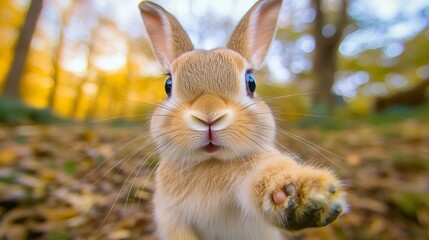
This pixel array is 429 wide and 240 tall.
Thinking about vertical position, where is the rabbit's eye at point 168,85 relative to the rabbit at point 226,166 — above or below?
above

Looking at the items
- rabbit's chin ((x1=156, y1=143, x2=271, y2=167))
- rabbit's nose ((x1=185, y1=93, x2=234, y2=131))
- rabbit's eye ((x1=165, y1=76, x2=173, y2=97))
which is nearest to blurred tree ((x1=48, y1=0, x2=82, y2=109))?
rabbit's eye ((x1=165, y1=76, x2=173, y2=97))

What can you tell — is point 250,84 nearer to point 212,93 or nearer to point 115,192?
point 212,93

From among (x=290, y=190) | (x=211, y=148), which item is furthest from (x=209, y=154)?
(x=290, y=190)

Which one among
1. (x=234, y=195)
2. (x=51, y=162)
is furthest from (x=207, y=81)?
(x=51, y=162)

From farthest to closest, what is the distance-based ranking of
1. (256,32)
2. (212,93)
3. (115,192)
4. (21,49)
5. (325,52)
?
(325,52) → (21,49) → (115,192) → (256,32) → (212,93)

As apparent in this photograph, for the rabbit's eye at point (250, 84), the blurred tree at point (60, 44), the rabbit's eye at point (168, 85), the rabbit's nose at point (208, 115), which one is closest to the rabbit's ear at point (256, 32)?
the rabbit's eye at point (250, 84)

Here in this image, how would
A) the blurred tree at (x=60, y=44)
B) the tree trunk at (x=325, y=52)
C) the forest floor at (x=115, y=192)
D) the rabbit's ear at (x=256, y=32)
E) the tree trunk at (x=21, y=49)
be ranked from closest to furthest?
the rabbit's ear at (x=256, y=32) < the forest floor at (x=115, y=192) < the tree trunk at (x=21, y=49) < the tree trunk at (x=325, y=52) < the blurred tree at (x=60, y=44)

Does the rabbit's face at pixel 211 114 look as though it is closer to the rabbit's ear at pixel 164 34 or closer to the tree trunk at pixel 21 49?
the rabbit's ear at pixel 164 34

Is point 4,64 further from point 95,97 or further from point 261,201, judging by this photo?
point 261,201
